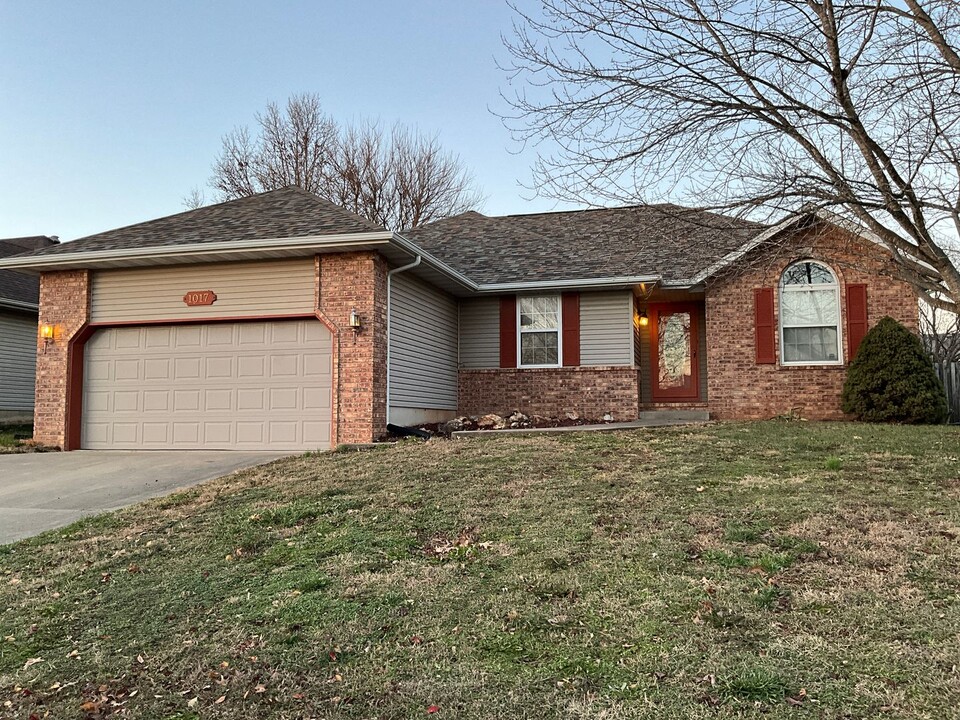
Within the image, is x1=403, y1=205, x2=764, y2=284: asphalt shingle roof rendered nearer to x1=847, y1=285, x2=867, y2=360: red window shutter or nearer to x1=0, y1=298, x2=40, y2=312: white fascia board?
x1=847, y1=285, x2=867, y2=360: red window shutter

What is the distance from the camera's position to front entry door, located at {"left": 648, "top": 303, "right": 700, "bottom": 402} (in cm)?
1416

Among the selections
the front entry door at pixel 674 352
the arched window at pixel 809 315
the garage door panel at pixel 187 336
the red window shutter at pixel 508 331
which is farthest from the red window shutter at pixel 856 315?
the garage door panel at pixel 187 336

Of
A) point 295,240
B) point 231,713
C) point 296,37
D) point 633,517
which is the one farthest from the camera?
point 296,37

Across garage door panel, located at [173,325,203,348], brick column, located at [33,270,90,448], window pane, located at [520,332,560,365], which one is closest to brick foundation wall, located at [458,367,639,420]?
window pane, located at [520,332,560,365]

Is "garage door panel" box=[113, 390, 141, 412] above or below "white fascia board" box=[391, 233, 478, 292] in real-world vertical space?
below

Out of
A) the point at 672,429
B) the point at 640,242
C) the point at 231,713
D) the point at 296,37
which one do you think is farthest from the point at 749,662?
the point at 296,37

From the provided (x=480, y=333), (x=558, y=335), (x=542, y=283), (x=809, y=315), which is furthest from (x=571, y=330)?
(x=809, y=315)

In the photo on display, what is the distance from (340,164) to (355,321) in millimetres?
18044

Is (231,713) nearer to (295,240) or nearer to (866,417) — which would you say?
(295,240)

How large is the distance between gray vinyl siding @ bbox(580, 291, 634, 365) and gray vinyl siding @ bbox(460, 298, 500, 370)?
170cm

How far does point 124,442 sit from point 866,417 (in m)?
12.1

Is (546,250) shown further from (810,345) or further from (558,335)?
(810,345)

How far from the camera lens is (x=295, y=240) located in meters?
10.0

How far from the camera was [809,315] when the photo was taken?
1265cm
